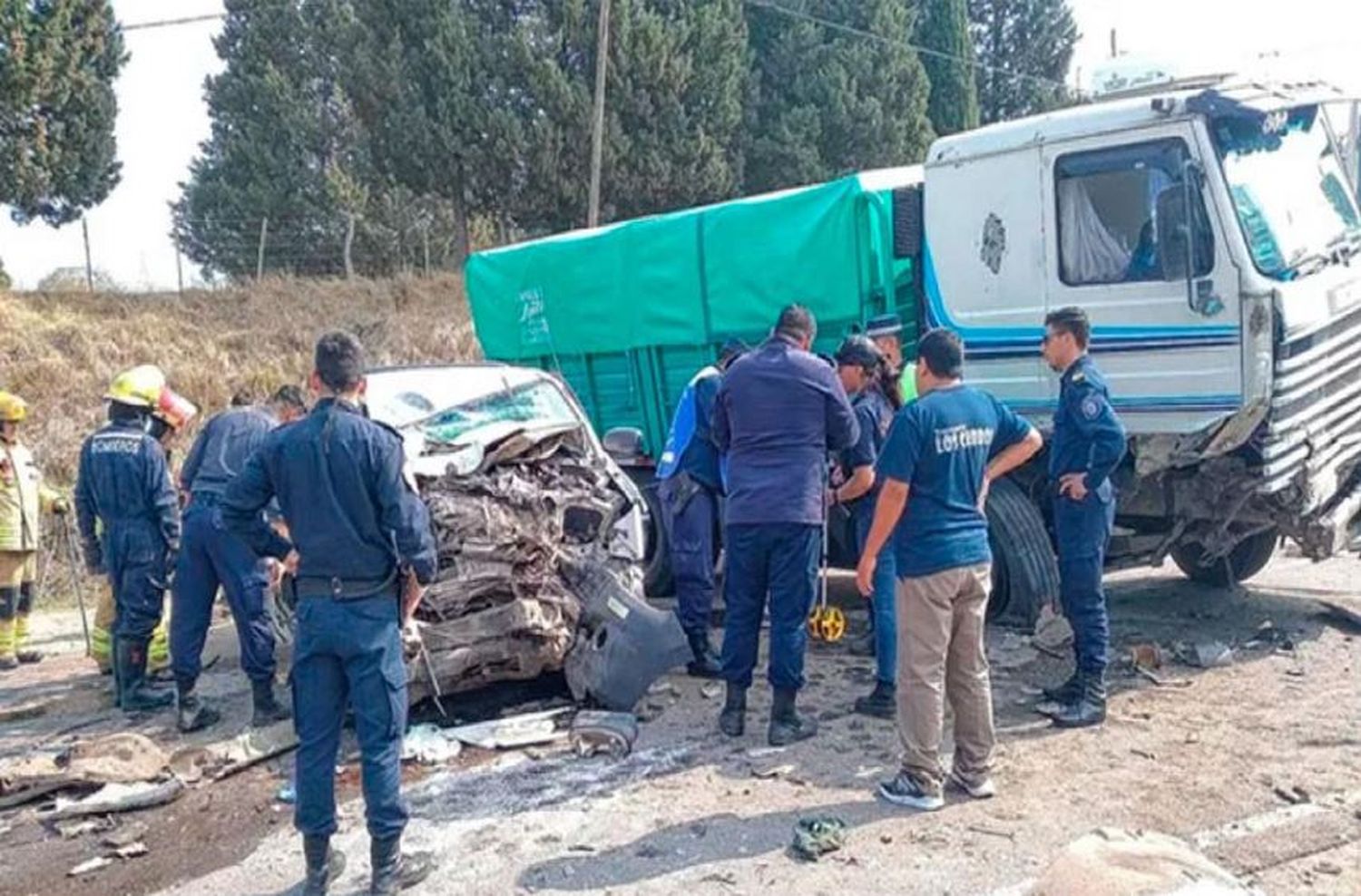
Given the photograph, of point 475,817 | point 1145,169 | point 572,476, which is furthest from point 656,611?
point 1145,169

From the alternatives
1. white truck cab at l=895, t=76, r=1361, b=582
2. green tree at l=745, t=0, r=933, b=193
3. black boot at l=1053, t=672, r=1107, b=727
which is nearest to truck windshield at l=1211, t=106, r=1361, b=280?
white truck cab at l=895, t=76, r=1361, b=582

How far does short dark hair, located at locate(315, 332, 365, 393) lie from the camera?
4273mm

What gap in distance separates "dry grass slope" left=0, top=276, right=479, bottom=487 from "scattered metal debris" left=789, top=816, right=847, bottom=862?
468 inches

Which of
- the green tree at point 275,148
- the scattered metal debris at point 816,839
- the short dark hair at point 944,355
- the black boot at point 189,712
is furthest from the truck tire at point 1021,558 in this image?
the green tree at point 275,148

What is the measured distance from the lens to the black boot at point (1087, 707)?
5.56 metres

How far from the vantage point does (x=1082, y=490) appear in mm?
5594

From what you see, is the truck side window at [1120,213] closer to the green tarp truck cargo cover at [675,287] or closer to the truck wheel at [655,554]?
the green tarp truck cargo cover at [675,287]

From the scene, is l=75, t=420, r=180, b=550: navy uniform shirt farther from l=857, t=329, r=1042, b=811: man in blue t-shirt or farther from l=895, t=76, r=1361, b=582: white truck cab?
l=895, t=76, r=1361, b=582: white truck cab

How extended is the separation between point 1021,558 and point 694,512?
5.84 ft

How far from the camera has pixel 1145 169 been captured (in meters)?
6.41

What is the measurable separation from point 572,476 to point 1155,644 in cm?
324

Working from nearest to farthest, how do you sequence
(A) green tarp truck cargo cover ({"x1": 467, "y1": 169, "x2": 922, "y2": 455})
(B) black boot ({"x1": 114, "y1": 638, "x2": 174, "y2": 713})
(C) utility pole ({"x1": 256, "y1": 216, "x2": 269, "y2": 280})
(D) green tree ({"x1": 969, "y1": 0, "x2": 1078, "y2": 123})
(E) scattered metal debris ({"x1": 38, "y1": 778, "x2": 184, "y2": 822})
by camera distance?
(E) scattered metal debris ({"x1": 38, "y1": 778, "x2": 184, "y2": 822}) < (B) black boot ({"x1": 114, "y1": 638, "x2": 174, "y2": 713}) < (A) green tarp truck cargo cover ({"x1": 467, "y1": 169, "x2": 922, "y2": 455}) < (C) utility pole ({"x1": 256, "y1": 216, "x2": 269, "y2": 280}) < (D) green tree ({"x1": 969, "y1": 0, "x2": 1078, "y2": 123})

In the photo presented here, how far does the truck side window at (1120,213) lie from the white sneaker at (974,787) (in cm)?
288

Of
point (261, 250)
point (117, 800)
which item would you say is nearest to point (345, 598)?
point (117, 800)
